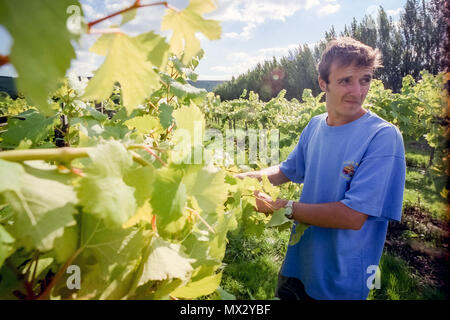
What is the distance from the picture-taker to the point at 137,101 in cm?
49

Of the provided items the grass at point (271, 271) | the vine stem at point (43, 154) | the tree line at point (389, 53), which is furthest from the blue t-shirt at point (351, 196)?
the tree line at point (389, 53)

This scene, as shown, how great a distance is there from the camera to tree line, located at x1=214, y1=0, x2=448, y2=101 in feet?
111

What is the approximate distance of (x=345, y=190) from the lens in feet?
6.34

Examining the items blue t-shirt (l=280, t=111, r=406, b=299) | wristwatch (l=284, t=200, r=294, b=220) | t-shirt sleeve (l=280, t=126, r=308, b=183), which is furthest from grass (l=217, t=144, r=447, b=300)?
wristwatch (l=284, t=200, r=294, b=220)

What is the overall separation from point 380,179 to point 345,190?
278mm

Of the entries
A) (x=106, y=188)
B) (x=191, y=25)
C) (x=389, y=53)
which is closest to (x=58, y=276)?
(x=106, y=188)

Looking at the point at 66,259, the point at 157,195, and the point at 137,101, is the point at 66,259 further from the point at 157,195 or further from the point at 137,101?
the point at 137,101

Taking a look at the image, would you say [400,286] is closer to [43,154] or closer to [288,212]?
[288,212]

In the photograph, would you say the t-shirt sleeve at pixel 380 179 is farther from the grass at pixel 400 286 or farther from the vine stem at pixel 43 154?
the grass at pixel 400 286

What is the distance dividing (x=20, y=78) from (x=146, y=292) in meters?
0.44

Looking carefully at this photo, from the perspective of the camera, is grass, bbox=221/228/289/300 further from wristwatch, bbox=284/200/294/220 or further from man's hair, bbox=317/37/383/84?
man's hair, bbox=317/37/383/84

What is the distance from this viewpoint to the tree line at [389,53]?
33.9 meters

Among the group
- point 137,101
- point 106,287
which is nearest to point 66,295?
point 106,287

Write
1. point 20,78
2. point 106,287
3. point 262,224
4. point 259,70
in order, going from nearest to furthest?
point 20,78 → point 106,287 → point 262,224 → point 259,70
